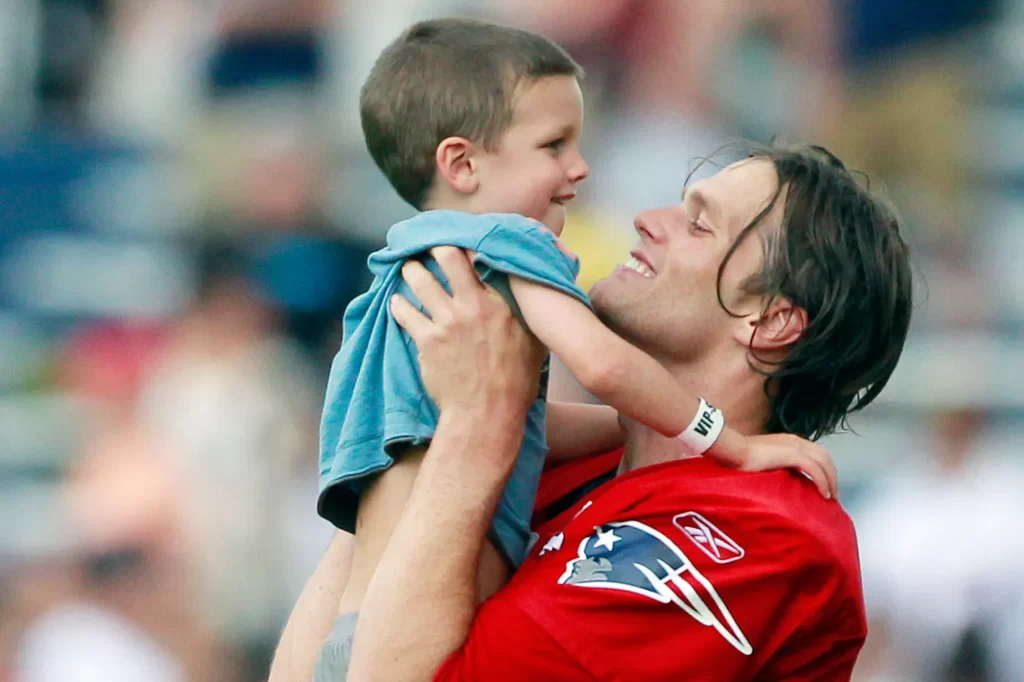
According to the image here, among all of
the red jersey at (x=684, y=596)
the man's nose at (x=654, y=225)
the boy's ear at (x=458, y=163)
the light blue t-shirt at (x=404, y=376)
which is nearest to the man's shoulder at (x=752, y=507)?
the red jersey at (x=684, y=596)

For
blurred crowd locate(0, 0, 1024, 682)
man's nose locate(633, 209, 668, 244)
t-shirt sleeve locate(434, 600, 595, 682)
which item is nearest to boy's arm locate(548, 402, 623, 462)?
man's nose locate(633, 209, 668, 244)

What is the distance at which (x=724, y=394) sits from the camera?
2592mm

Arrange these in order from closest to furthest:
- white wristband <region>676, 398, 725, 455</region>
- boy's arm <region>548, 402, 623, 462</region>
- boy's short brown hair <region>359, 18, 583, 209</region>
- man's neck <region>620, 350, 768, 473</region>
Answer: white wristband <region>676, 398, 725, 455</region> < boy's short brown hair <region>359, 18, 583, 209</region> < man's neck <region>620, 350, 768, 473</region> < boy's arm <region>548, 402, 623, 462</region>

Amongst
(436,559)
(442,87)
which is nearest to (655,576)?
(436,559)

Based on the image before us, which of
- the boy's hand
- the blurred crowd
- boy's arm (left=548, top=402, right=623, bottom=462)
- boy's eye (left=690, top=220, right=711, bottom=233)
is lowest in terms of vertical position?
the blurred crowd

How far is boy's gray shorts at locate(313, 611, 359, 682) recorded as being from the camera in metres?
2.29

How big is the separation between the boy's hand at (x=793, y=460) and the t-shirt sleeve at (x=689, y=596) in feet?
0.36

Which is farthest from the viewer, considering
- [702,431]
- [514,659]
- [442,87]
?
[442,87]

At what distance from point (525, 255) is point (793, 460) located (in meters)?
0.48

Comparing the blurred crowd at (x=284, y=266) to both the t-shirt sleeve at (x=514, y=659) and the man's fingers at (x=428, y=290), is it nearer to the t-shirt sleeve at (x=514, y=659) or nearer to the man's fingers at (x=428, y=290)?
the man's fingers at (x=428, y=290)

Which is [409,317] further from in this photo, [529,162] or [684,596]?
[684,596]

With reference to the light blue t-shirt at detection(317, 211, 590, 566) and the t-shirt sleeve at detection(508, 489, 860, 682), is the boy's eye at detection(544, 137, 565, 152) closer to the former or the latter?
the light blue t-shirt at detection(317, 211, 590, 566)

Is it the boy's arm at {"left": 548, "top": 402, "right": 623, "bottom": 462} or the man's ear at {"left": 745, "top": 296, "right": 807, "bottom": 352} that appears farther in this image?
the boy's arm at {"left": 548, "top": 402, "right": 623, "bottom": 462}

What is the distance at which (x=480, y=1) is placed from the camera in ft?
18.9
